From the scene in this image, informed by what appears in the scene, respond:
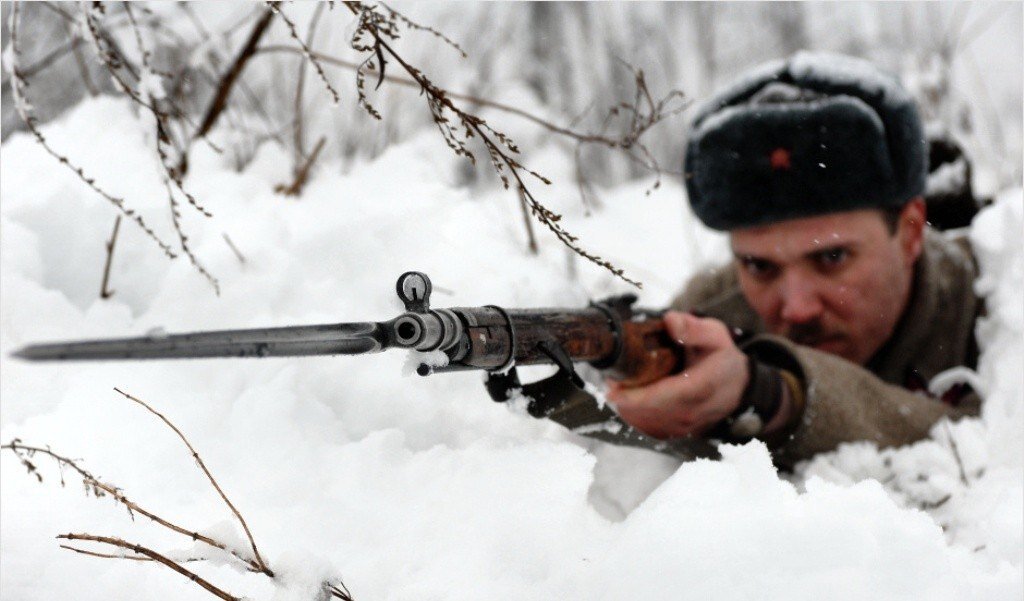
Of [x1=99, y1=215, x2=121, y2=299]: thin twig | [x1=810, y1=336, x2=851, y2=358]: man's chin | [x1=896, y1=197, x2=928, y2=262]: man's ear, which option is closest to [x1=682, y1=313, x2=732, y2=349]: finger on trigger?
[x1=810, y1=336, x2=851, y2=358]: man's chin

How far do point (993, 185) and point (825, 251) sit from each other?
3210 mm

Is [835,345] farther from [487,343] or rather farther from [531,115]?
[487,343]

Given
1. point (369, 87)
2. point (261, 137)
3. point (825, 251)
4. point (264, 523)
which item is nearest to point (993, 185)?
point (825, 251)

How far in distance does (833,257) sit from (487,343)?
1.69m

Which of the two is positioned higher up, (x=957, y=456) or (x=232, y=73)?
(x=232, y=73)

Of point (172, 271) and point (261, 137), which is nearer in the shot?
point (172, 271)

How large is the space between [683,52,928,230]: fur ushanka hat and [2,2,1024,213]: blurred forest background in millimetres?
1089

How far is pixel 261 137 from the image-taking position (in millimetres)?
2732

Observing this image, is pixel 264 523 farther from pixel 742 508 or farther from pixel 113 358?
pixel 742 508

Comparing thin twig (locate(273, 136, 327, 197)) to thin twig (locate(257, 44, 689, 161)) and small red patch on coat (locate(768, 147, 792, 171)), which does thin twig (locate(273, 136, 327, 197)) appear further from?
small red patch on coat (locate(768, 147, 792, 171))

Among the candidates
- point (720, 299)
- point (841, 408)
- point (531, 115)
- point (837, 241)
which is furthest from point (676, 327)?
point (720, 299)

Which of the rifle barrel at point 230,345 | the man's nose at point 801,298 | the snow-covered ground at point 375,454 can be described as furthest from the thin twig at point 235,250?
the man's nose at point 801,298

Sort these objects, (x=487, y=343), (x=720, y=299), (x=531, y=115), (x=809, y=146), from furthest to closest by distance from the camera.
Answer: (x=720, y=299), (x=809, y=146), (x=531, y=115), (x=487, y=343)

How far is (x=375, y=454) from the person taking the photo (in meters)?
1.52
